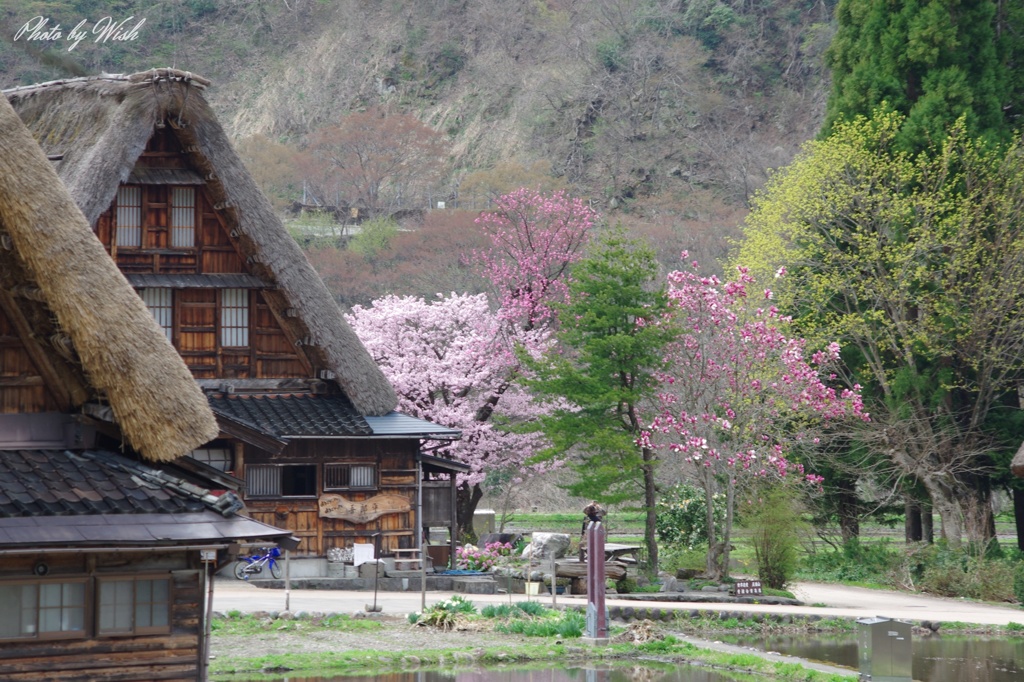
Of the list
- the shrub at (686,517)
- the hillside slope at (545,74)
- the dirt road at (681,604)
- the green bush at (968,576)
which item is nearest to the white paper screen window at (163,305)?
the dirt road at (681,604)

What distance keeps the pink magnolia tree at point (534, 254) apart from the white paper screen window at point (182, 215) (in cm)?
1176

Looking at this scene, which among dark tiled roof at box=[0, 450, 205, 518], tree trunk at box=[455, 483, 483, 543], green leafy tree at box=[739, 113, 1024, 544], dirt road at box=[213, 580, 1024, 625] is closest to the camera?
dark tiled roof at box=[0, 450, 205, 518]

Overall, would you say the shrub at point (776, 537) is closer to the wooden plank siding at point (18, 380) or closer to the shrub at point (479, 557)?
the shrub at point (479, 557)

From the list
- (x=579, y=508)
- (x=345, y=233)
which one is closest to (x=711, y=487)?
(x=579, y=508)

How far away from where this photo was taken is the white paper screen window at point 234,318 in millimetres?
25031

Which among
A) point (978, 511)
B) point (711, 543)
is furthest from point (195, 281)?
point (978, 511)

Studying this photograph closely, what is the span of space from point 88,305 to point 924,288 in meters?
23.6

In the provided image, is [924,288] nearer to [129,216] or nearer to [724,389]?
[724,389]

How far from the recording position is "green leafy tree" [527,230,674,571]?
25844mm

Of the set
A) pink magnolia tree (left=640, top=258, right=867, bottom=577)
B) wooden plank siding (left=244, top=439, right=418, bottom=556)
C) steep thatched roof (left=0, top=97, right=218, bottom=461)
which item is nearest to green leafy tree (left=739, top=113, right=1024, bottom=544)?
pink magnolia tree (left=640, top=258, right=867, bottom=577)

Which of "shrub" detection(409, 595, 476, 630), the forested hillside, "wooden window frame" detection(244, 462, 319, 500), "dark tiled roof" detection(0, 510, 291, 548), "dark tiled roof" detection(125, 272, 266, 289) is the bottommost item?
"shrub" detection(409, 595, 476, 630)

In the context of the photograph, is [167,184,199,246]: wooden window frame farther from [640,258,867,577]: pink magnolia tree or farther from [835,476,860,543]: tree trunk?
[835,476,860,543]: tree trunk

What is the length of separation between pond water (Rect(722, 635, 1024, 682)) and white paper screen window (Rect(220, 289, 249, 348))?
11.0 meters

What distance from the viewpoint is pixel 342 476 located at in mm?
25578
